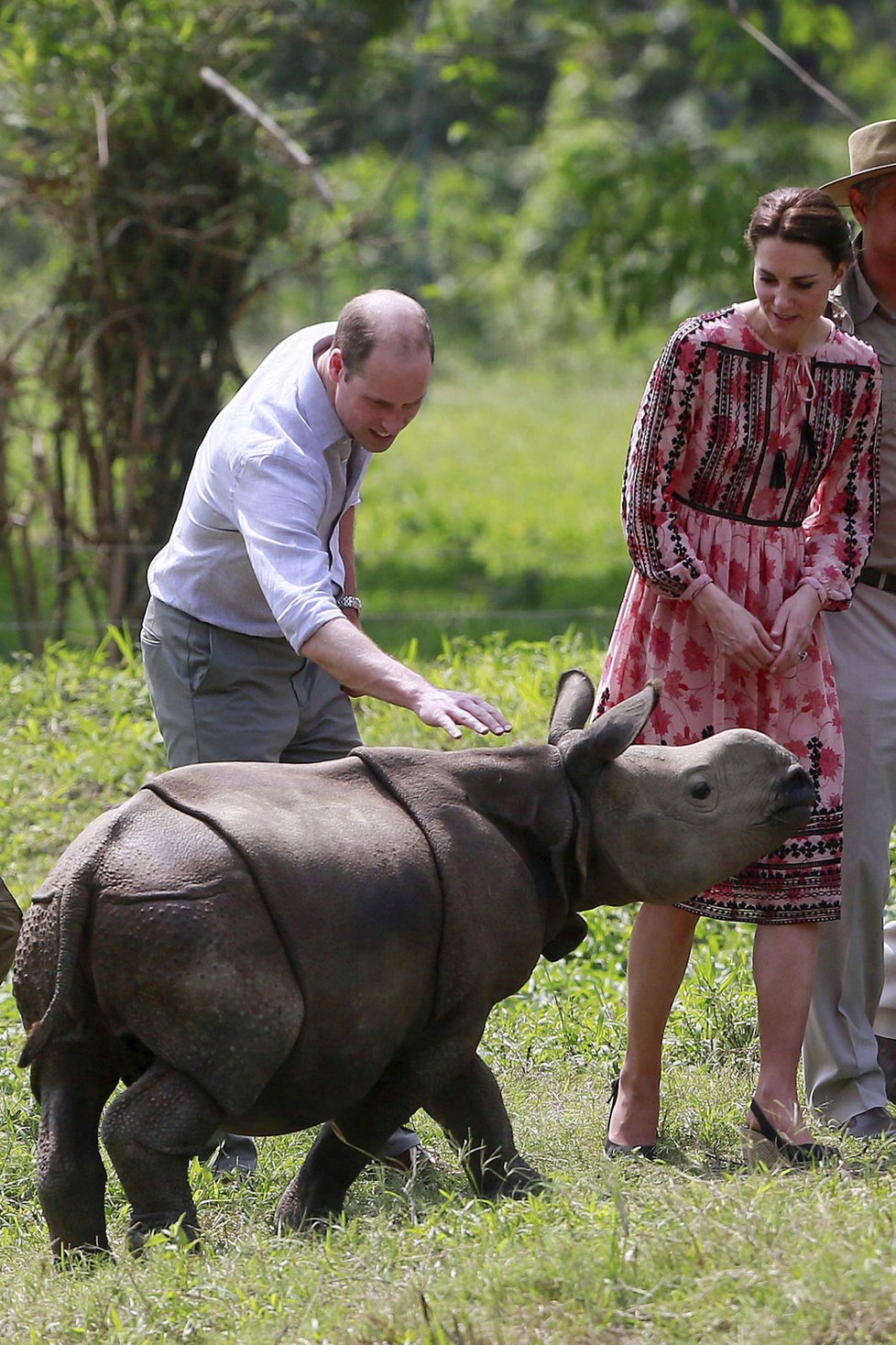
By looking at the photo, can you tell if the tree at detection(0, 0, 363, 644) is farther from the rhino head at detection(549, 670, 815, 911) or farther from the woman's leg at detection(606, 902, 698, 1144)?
the rhino head at detection(549, 670, 815, 911)

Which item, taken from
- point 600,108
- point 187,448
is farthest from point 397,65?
point 600,108

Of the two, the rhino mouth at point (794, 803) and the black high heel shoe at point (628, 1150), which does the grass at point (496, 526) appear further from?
the rhino mouth at point (794, 803)

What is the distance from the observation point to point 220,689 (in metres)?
4.45

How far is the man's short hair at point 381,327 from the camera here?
394cm

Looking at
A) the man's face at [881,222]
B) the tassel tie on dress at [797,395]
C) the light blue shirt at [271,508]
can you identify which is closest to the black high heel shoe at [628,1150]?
the light blue shirt at [271,508]

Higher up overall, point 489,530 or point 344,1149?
point 489,530

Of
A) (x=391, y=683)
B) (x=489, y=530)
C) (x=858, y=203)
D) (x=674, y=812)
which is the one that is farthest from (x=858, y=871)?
(x=489, y=530)

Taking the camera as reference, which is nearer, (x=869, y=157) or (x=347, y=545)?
(x=869, y=157)

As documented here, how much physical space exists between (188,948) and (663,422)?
1734mm

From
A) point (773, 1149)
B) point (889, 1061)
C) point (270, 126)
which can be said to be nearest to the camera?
point (773, 1149)

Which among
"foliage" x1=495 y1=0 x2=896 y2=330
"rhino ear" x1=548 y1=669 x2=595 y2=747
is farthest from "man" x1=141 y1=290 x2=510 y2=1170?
"foliage" x1=495 y1=0 x2=896 y2=330

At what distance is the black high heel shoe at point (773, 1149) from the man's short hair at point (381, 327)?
195 cm

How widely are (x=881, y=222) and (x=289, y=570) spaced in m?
1.80

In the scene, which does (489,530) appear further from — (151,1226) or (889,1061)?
(151,1226)
